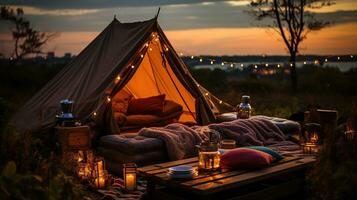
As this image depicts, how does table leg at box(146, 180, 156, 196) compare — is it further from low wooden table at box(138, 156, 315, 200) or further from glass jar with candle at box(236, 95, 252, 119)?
glass jar with candle at box(236, 95, 252, 119)

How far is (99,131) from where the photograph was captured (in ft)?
18.9

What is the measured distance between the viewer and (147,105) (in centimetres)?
685

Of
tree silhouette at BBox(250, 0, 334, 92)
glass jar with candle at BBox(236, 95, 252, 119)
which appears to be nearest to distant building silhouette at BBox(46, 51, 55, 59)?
tree silhouette at BBox(250, 0, 334, 92)

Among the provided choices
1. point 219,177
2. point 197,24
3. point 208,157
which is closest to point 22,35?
point 197,24

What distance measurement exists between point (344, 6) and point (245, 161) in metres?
8.37

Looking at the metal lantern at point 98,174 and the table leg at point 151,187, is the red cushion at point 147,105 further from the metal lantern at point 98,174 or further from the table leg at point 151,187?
the table leg at point 151,187

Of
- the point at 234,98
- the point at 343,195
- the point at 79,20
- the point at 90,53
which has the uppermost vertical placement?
the point at 79,20

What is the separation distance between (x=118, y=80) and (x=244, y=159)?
2728 millimetres

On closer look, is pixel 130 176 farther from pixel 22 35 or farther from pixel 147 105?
pixel 22 35

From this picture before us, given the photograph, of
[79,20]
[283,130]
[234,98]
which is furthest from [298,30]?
[283,130]

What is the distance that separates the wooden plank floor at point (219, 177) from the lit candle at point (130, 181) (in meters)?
0.51

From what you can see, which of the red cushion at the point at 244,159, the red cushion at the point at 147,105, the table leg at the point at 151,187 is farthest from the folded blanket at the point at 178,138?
the red cushion at the point at 147,105

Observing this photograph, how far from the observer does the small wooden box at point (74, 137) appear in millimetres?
5246

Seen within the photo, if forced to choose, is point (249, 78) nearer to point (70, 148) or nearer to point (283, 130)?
point (283, 130)
